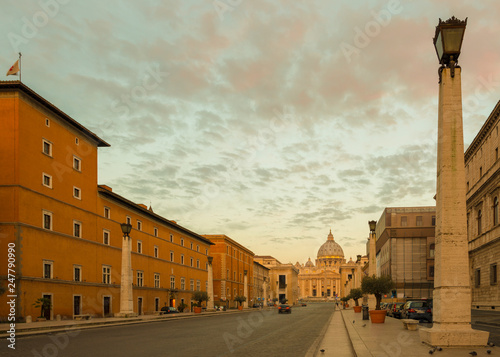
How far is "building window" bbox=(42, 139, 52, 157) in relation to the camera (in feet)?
131

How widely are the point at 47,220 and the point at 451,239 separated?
33.3m

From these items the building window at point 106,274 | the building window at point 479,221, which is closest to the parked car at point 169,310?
the building window at point 106,274

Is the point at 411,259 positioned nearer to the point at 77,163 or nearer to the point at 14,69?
the point at 77,163

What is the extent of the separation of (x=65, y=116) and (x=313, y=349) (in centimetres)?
3338

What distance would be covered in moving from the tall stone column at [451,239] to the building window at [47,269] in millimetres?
31221

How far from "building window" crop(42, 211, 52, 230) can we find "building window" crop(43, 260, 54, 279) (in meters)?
2.71

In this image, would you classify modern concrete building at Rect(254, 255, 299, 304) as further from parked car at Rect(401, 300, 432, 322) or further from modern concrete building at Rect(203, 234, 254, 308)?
parked car at Rect(401, 300, 432, 322)

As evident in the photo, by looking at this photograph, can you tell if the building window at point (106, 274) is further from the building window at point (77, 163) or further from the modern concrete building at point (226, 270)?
the modern concrete building at point (226, 270)

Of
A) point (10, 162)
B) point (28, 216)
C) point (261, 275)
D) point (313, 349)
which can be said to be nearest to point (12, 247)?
point (28, 216)

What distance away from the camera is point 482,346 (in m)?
13.4

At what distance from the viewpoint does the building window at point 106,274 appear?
162 feet

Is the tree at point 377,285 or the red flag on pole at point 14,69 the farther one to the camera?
the tree at point 377,285

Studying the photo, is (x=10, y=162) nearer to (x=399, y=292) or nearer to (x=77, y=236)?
(x=77, y=236)

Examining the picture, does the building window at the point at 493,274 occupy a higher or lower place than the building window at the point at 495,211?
lower
